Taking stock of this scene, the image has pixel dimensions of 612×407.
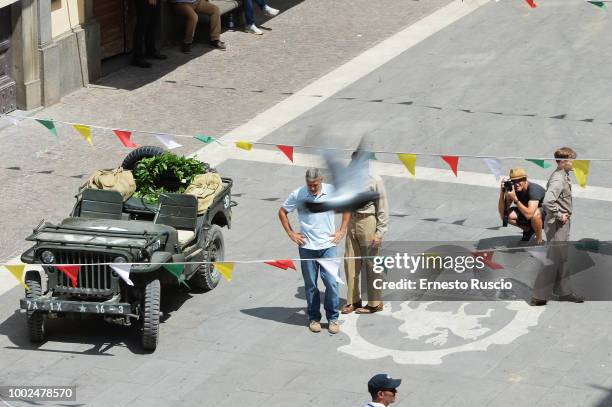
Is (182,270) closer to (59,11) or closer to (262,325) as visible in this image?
(262,325)

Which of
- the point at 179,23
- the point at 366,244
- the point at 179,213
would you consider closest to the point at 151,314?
the point at 179,213

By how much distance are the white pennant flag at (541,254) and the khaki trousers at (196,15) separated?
10925 millimetres

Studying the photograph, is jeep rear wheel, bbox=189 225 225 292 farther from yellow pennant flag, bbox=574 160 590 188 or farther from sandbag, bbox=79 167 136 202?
yellow pennant flag, bbox=574 160 590 188

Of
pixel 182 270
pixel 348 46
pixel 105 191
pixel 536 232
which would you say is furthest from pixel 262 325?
pixel 348 46

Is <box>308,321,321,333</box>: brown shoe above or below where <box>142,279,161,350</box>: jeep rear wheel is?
below

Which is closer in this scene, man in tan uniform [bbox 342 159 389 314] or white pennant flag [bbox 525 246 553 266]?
man in tan uniform [bbox 342 159 389 314]

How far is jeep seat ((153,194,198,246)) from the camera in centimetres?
1486

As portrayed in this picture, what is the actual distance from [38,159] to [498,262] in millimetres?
7435

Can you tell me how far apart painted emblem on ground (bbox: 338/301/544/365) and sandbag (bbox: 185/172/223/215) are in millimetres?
2066

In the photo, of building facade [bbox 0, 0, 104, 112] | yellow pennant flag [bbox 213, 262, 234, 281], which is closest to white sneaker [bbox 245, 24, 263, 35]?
building facade [bbox 0, 0, 104, 112]

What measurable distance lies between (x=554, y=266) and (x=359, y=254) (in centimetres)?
221

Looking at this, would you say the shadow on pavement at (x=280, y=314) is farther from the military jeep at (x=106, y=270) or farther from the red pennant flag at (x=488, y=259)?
the red pennant flag at (x=488, y=259)

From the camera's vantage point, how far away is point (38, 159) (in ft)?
64.5

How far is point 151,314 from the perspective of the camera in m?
13.7
